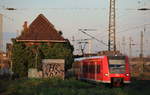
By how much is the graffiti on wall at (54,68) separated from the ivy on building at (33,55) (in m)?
7.15

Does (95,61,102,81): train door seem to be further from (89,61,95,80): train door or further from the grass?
(89,61,95,80): train door

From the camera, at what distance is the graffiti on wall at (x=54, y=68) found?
40.9 m

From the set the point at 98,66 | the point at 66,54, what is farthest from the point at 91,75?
the point at 66,54

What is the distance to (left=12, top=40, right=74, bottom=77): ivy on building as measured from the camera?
4941 centimetres

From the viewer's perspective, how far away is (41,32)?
57.2 m

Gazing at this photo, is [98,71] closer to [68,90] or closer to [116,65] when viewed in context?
[116,65]

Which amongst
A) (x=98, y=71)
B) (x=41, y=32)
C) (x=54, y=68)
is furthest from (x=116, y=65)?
(x=41, y=32)

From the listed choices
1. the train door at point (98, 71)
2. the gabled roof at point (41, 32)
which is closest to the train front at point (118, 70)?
the train door at point (98, 71)

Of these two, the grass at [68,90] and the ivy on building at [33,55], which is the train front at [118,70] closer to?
the grass at [68,90]

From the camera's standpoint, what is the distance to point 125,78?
29.8 meters

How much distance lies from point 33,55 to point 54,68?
33.7 feet

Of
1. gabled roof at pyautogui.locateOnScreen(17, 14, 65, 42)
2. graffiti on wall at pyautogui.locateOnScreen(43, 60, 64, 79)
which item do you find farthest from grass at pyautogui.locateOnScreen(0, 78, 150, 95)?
gabled roof at pyautogui.locateOnScreen(17, 14, 65, 42)

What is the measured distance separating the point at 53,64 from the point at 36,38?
1485cm

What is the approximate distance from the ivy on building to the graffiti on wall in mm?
7151
